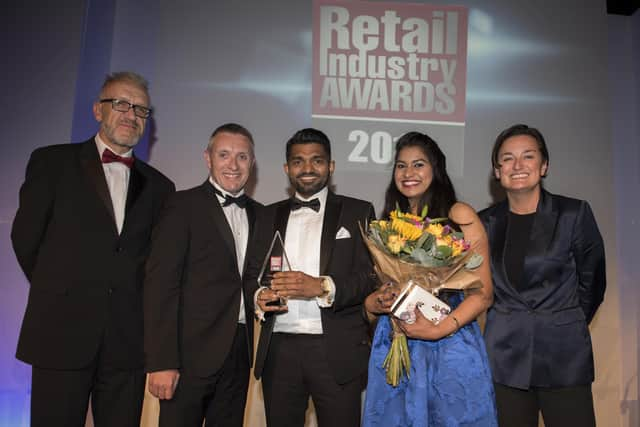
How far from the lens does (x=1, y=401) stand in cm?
345

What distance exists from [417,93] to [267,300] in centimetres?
265

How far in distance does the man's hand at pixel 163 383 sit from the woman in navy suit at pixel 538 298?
171cm

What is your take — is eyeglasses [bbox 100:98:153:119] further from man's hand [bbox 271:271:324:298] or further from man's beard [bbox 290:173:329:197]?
man's hand [bbox 271:271:324:298]

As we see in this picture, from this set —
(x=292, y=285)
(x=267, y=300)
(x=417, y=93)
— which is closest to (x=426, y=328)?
(x=292, y=285)

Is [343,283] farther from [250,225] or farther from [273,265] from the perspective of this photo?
[250,225]

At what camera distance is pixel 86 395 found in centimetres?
258

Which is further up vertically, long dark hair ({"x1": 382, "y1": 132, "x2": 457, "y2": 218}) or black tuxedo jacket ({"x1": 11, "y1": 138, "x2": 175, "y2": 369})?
long dark hair ({"x1": 382, "y1": 132, "x2": 457, "y2": 218})

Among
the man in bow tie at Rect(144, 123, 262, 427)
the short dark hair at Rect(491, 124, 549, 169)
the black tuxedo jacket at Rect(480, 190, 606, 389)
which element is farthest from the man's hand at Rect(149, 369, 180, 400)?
the short dark hair at Rect(491, 124, 549, 169)

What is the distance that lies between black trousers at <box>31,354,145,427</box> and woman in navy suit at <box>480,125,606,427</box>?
1960 mm

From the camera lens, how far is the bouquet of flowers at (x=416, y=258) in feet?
7.13

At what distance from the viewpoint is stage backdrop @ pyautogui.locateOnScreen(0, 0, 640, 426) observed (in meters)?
4.31

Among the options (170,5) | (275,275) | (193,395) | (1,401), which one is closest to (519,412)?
(275,275)

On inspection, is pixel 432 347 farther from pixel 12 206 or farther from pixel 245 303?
pixel 12 206

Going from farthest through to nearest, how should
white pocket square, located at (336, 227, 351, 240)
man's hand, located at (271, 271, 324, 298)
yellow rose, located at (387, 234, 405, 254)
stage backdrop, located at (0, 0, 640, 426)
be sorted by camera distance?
stage backdrop, located at (0, 0, 640, 426)
white pocket square, located at (336, 227, 351, 240)
man's hand, located at (271, 271, 324, 298)
yellow rose, located at (387, 234, 405, 254)
